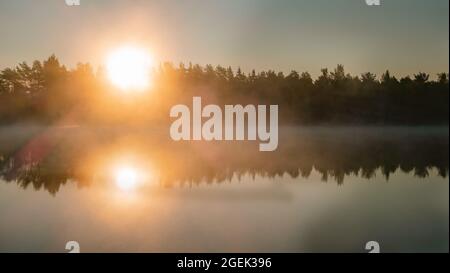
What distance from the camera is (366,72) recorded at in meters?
1.33

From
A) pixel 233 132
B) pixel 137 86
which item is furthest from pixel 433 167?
pixel 137 86

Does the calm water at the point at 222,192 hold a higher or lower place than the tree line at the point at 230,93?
lower

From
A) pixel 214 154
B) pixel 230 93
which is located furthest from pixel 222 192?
pixel 230 93

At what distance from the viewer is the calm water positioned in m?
1.33

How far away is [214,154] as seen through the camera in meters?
1.34

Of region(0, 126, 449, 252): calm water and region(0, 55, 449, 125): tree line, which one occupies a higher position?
region(0, 55, 449, 125): tree line

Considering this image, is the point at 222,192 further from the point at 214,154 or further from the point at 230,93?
the point at 230,93

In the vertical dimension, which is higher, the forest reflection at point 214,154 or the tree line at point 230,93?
the tree line at point 230,93

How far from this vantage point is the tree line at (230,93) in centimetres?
133

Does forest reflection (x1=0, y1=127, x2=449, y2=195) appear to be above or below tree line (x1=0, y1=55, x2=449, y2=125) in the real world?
below

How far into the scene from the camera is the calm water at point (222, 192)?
1326 mm

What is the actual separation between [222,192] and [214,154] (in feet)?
0.46

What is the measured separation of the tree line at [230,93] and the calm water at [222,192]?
0.05 meters
